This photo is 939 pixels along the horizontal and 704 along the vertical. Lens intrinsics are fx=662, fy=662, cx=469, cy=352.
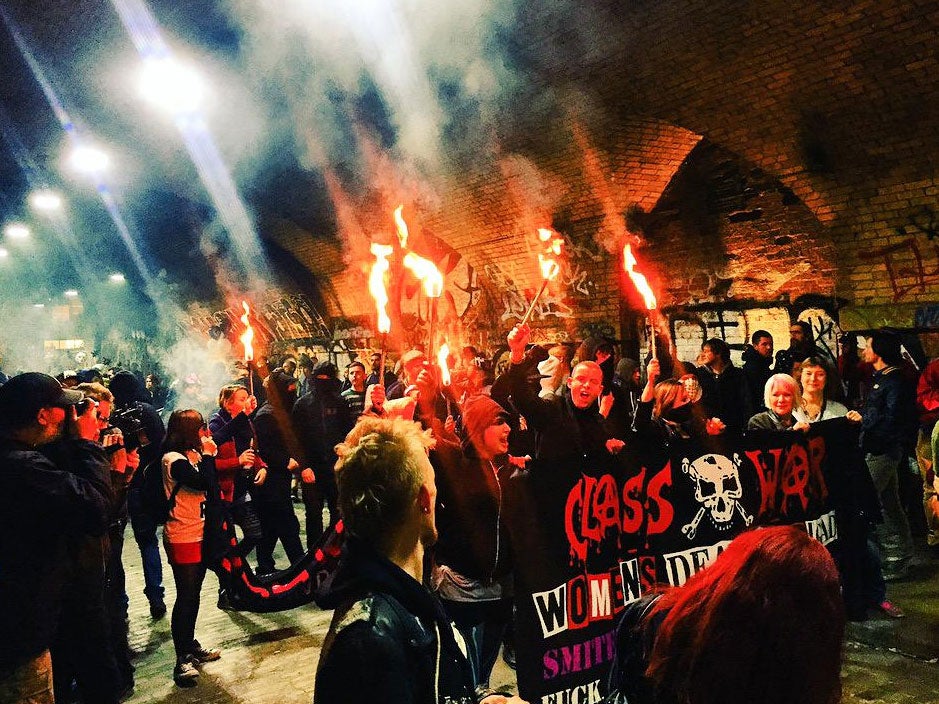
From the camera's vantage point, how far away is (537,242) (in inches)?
496

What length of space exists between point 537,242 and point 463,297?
9.19 feet

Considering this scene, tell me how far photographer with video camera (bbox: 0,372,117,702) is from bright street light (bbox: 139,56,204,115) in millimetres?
8690

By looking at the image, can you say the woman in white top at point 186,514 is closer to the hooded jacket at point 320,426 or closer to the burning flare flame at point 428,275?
the burning flare flame at point 428,275

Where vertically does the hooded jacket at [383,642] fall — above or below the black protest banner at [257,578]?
above

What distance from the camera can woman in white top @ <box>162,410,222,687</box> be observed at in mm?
4703

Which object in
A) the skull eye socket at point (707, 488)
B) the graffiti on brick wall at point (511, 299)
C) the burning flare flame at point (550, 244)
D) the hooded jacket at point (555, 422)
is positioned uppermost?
the burning flare flame at point (550, 244)

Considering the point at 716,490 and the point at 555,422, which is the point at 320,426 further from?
the point at 716,490

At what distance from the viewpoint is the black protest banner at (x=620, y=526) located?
3.27 metres

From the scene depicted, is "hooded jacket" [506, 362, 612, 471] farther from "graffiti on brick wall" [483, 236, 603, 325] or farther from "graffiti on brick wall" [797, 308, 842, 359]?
"graffiti on brick wall" [483, 236, 603, 325]

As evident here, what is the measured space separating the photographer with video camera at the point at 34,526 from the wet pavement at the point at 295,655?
1.57m

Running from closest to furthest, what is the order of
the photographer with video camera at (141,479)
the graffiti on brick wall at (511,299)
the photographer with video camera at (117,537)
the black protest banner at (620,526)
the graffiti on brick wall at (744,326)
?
the black protest banner at (620,526)
the photographer with video camera at (117,537)
the photographer with video camera at (141,479)
the graffiti on brick wall at (744,326)
the graffiti on brick wall at (511,299)

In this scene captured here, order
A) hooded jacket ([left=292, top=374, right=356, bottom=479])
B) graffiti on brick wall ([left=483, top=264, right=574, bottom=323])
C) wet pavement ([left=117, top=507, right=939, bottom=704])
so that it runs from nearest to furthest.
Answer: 1. wet pavement ([left=117, top=507, right=939, bottom=704])
2. hooded jacket ([left=292, top=374, right=356, bottom=479])
3. graffiti on brick wall ([left=483, top=264, right=574, bottom=323])

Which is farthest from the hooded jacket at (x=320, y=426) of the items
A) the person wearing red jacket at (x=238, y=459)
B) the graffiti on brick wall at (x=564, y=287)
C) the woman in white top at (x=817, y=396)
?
the graffiti on brick wall at (x=564, y=287)

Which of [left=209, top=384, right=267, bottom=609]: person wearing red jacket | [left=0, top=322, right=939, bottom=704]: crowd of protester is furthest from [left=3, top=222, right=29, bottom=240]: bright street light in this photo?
[left=209, top=384, right=267, bottom=609]: person wearing red jacket
